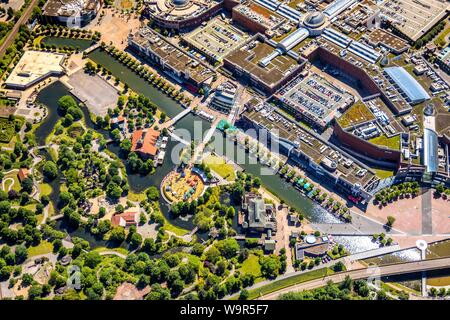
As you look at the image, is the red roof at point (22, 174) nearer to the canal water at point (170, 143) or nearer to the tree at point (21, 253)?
the canal water at point (170, 143)

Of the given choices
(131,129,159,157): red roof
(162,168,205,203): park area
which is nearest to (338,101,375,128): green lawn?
(162,168,205,203): park area

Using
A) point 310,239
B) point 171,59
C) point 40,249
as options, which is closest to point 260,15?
point 171,59

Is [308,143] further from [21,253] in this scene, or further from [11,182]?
[11,182]

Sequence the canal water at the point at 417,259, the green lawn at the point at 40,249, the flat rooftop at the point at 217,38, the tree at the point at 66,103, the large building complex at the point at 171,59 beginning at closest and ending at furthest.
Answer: the canal water at the point at 417,259 < the green lawn at the point at 40,249 < the tree at the point at 66,103 < the large building complex at the point at 171,59 < the flat rooftop at the point at 217,38

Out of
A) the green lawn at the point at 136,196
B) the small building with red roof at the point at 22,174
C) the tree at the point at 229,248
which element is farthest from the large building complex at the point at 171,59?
the tree at the point at 229,248

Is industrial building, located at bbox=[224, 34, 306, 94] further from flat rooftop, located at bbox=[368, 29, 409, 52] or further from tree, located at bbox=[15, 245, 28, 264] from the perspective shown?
tree, located at bbox=[15, 245, 28, 264]
